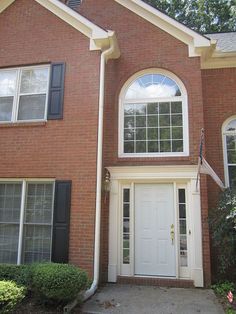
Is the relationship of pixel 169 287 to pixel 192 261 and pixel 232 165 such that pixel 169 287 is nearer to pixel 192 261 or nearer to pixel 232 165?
pixel 192 261

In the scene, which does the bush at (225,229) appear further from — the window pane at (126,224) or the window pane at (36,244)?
the window pane at (36,244)

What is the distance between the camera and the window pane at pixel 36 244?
24.7ft

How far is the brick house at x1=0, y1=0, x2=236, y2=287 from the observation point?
7.62 metres

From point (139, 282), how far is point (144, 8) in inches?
296

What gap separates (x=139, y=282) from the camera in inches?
301

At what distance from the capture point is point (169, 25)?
8828 mm

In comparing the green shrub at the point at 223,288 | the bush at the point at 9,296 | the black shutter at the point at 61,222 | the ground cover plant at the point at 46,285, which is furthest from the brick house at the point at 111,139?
the bush at the point at 9,296

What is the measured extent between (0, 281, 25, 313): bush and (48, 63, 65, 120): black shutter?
4177 mm

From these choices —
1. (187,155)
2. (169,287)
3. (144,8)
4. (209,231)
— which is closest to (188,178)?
(187,155)

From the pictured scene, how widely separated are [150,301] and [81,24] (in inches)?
276

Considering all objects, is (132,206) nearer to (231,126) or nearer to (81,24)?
(231,126)

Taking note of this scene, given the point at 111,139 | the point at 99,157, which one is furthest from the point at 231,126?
the point at 99,157

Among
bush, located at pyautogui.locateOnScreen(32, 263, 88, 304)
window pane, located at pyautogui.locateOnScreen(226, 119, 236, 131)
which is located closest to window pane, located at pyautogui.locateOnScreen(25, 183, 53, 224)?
bush, located at pyautogui.locateOnScreen(32, 263, 88, 304)

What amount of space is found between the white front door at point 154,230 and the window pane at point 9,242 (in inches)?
119
